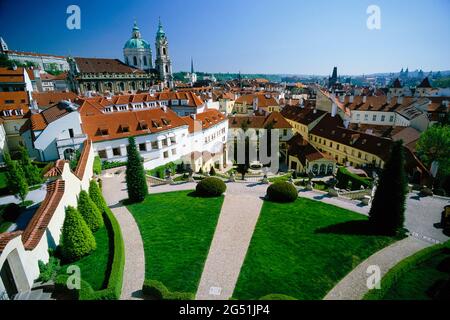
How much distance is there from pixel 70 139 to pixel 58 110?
19.9 feet

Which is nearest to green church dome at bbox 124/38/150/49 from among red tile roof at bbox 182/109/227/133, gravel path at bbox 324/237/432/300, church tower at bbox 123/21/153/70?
church tower at bbox 123/21/153/70

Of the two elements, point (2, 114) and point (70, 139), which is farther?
point (2, 114)

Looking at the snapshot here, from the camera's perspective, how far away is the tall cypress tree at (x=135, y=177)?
70.3 feet

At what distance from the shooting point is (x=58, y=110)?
106 ft

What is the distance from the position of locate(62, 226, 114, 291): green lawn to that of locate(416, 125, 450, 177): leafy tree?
3643cm

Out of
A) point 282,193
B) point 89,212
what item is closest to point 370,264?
point 282,193

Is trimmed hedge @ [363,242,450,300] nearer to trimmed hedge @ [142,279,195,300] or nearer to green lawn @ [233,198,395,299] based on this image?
green lawn @ [233,198,395,299]

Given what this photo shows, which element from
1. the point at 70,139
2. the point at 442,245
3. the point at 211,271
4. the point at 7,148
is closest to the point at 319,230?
the point at 442,245

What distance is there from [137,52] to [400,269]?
131 metres

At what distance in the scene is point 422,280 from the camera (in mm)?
12945

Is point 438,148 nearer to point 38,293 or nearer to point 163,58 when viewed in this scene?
point 38,293

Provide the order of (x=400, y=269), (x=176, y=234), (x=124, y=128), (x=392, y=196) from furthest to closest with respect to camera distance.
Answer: (x=124, y=128)
(x=176, y=234)
(x=392, y=196)
(x=400, y=269)
